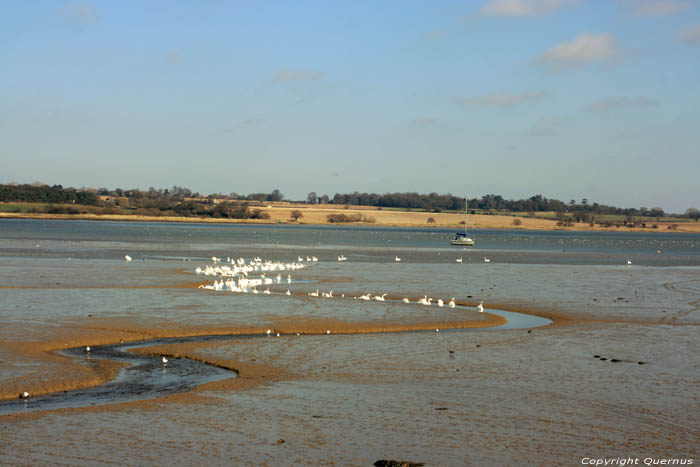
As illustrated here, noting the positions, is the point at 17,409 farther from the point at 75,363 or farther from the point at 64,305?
the point at 64,305

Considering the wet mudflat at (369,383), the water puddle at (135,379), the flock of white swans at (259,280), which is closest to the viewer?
the wet mudflat at (369,383)

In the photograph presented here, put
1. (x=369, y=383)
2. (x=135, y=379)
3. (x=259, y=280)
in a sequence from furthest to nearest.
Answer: (x=259, y=280) → (x=369, y=383) → (x=135, y=379)

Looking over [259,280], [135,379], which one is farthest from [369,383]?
[259,280]

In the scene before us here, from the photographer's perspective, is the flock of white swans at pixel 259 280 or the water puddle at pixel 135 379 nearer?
the water puddle at pixel 135 379

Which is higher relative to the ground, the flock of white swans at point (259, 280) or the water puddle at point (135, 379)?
the flock of white swans at point (259, 280)

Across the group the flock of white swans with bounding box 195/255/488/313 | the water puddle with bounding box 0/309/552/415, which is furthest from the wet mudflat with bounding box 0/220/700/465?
the flock of white swans with bounding box 195/255/488/313

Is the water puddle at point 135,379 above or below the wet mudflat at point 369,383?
below

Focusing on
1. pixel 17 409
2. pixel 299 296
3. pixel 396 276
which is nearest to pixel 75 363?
pixel 17 409

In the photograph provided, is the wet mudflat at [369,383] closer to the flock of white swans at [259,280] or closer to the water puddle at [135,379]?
the water puddle at [135,379]

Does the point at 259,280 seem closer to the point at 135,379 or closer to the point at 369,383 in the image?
the point at 135,379

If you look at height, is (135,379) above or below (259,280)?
below

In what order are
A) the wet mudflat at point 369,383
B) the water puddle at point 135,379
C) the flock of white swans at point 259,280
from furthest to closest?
the flock of white swans at point 259,280
the water puddle at point 135,379
the wet mudflat at point 369,383

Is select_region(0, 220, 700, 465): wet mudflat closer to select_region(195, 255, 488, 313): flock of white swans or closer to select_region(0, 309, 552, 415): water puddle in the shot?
select_region(0, 309, 552, 415): water puddle

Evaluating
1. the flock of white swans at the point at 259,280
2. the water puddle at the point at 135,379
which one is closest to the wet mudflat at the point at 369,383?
the water puddle at the point at 135,379
